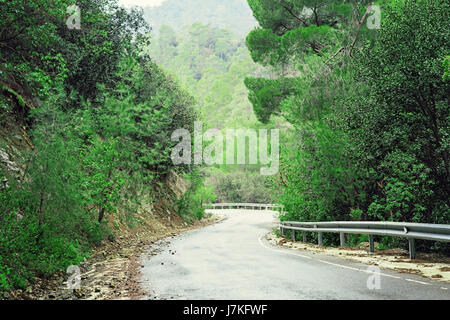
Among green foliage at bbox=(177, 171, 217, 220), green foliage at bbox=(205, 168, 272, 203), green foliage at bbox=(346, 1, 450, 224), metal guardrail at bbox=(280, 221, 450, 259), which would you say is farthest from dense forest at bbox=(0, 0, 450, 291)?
green foliage at bbox=(205, 168, 272, 203)

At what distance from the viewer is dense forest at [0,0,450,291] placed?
1045cm

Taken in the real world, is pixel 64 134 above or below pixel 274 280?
above

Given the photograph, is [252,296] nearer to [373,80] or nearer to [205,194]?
[373,80]

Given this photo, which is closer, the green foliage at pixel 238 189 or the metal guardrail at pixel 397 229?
the metal guardrail at pixel 397 229

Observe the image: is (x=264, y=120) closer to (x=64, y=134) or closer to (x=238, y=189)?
(x=64, y=134)

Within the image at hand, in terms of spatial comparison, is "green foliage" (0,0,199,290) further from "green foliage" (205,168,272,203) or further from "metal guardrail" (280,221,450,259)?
"green foliage" (205,168,272,203)

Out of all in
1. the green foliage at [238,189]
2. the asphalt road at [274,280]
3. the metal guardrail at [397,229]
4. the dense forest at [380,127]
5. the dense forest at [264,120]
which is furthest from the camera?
the green foliage at [238,189]

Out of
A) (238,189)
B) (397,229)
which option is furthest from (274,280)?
(238,189)

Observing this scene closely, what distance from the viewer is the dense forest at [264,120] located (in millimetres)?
10453

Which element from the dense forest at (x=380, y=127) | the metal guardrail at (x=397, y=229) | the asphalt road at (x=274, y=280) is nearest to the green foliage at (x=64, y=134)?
the asphalt road at (x=274, y=280)

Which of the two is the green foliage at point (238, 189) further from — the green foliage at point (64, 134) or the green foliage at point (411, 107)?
the green foliage at point (411, 107)

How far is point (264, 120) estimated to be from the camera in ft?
95.5
